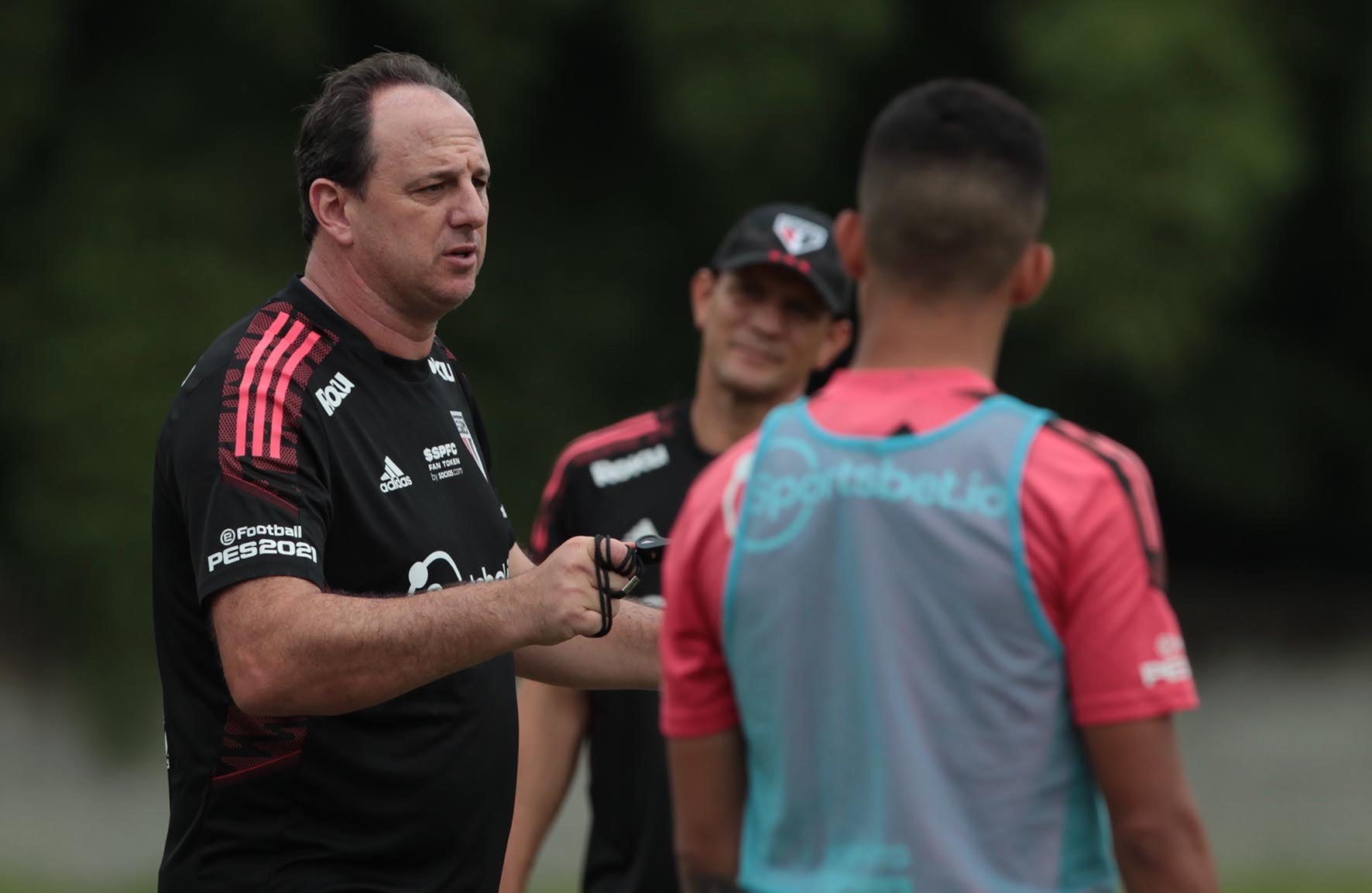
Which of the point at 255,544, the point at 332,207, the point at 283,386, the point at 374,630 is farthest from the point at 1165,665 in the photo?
the point at 332,207

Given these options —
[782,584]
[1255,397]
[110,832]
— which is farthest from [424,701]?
[1255,397]

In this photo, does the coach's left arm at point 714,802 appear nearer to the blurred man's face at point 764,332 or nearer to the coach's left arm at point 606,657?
the coach's left arm at point 606,657

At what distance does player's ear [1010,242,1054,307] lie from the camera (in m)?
1.89

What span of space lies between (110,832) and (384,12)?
3.52 meters

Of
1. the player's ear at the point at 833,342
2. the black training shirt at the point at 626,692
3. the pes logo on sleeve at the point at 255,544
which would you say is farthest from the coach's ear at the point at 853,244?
the player's ear at the point at 833,342

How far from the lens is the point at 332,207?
9.01ft

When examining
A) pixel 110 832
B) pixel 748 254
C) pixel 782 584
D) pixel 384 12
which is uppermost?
pixel 384 12

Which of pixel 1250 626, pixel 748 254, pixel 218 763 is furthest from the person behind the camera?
pixel 1250 626

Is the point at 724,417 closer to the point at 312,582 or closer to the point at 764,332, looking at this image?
the point at 764,332

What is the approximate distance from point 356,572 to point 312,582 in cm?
17

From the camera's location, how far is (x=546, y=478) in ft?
21.6

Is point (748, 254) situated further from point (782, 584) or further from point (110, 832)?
point (110, 832)

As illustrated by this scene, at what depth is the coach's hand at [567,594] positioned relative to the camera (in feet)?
7.79

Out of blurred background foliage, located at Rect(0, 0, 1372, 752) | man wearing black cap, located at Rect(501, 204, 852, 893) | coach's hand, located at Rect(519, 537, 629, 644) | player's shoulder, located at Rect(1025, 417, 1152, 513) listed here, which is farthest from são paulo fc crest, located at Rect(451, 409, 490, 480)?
blurred background foliage, located at Rect(0, 0, 1372, 752)
